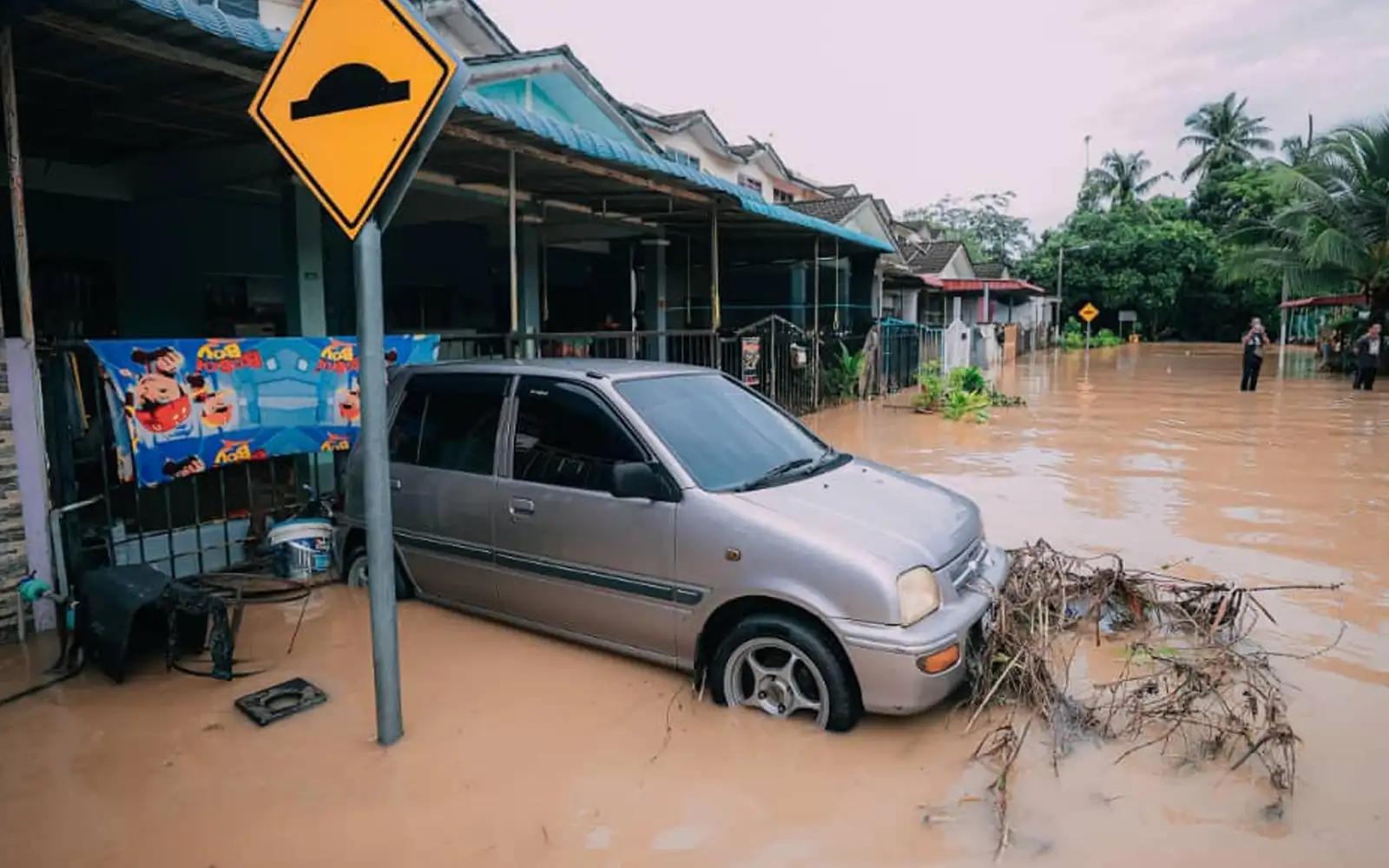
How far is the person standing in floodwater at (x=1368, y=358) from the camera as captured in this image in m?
20.8

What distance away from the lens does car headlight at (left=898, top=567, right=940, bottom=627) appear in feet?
12.0

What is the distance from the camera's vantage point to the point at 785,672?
3908 mm

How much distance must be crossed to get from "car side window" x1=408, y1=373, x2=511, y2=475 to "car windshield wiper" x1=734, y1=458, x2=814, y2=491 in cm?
149

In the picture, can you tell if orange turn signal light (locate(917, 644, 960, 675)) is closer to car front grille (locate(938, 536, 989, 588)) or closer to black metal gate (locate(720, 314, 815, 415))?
car front grille (locate(938, 536, 989, 588))

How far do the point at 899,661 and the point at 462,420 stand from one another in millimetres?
2815

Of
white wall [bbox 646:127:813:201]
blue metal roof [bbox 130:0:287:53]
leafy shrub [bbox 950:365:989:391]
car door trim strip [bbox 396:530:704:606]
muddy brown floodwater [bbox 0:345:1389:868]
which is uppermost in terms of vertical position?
white wall [bbox 646:127:813:201]

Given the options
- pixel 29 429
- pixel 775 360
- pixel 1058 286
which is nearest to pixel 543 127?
pixel 29 429

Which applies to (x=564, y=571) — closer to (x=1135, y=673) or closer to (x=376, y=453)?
(x=376, y=453)

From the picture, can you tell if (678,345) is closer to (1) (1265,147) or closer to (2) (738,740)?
(2) (738,740)

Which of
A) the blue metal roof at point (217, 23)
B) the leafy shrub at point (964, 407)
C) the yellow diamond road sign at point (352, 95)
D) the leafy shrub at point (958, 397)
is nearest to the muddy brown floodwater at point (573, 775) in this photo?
the yellow diamond road sign at point (352, 95)

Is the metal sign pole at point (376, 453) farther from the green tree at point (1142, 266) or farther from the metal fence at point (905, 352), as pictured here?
the green tree at point (1142, 266)

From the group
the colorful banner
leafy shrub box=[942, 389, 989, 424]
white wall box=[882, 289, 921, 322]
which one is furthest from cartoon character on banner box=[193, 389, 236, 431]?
white wall box=[882, 289, 921, 322]

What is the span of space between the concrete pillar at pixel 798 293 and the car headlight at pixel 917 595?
16.2 meters

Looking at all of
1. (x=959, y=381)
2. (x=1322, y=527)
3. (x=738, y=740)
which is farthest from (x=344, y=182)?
→ (x=959, y=381)
